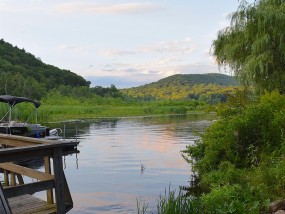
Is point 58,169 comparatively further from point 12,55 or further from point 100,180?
point 12,55

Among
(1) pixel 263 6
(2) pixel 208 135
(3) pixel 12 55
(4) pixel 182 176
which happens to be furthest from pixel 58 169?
(3) pixel 12 55

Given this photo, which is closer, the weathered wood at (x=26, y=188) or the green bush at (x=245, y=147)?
the weathered wood at (x=26, y=188)

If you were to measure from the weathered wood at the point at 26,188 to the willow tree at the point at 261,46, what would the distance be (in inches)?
587

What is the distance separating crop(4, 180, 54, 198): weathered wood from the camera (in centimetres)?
777

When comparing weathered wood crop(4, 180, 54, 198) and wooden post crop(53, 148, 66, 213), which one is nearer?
weathered wood crop(4, 180, 54, 198)

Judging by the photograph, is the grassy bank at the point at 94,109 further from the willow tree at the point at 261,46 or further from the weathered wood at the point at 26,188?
the weathered wood at the point at 26,188

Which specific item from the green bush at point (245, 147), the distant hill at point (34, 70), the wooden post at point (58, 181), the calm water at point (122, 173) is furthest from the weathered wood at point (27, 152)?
the distant hill at point (34, 70)

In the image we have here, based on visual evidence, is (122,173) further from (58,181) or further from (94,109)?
(94,109)

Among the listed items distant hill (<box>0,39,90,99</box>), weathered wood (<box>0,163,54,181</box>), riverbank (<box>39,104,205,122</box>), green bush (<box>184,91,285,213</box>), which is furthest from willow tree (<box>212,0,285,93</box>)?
distant hill (<box>0,39,90,99</box>)

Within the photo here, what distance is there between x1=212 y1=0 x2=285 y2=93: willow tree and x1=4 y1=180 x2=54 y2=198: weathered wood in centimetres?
1490

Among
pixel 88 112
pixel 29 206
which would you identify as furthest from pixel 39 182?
pixel 88 112

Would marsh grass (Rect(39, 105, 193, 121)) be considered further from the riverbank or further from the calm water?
the calm water

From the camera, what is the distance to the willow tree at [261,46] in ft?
69.1

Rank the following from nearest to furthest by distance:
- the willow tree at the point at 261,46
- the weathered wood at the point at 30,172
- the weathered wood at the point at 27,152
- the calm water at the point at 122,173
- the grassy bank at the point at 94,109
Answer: the weathered wood at the point at 27,152, the weathered wood at the point at 30,172, the calm water at the point at 122,173, the willow tree at the point at 261,46, the grassy bank at the point at 94,109
